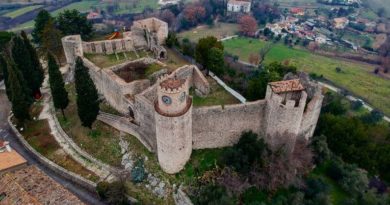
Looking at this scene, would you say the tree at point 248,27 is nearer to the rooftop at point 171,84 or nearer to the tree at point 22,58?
the tree at point 22,58

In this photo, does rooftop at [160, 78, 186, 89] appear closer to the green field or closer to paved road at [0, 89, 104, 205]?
paved road at [0, 89, 104, 205]

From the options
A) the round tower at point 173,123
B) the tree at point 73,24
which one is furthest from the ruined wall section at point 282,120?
the tree at point 73,24

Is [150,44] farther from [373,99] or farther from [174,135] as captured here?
[373,99]

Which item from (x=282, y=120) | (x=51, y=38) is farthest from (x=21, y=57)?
(x=282, y=120)

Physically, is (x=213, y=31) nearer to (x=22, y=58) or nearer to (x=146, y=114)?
(x=22, y=58)

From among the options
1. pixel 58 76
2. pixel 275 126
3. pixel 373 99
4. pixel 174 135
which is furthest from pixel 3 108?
pixel 373 99

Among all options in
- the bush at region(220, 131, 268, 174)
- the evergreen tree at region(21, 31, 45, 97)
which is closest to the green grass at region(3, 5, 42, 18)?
the evergreen tree at region(21, 31, 45, 97)
